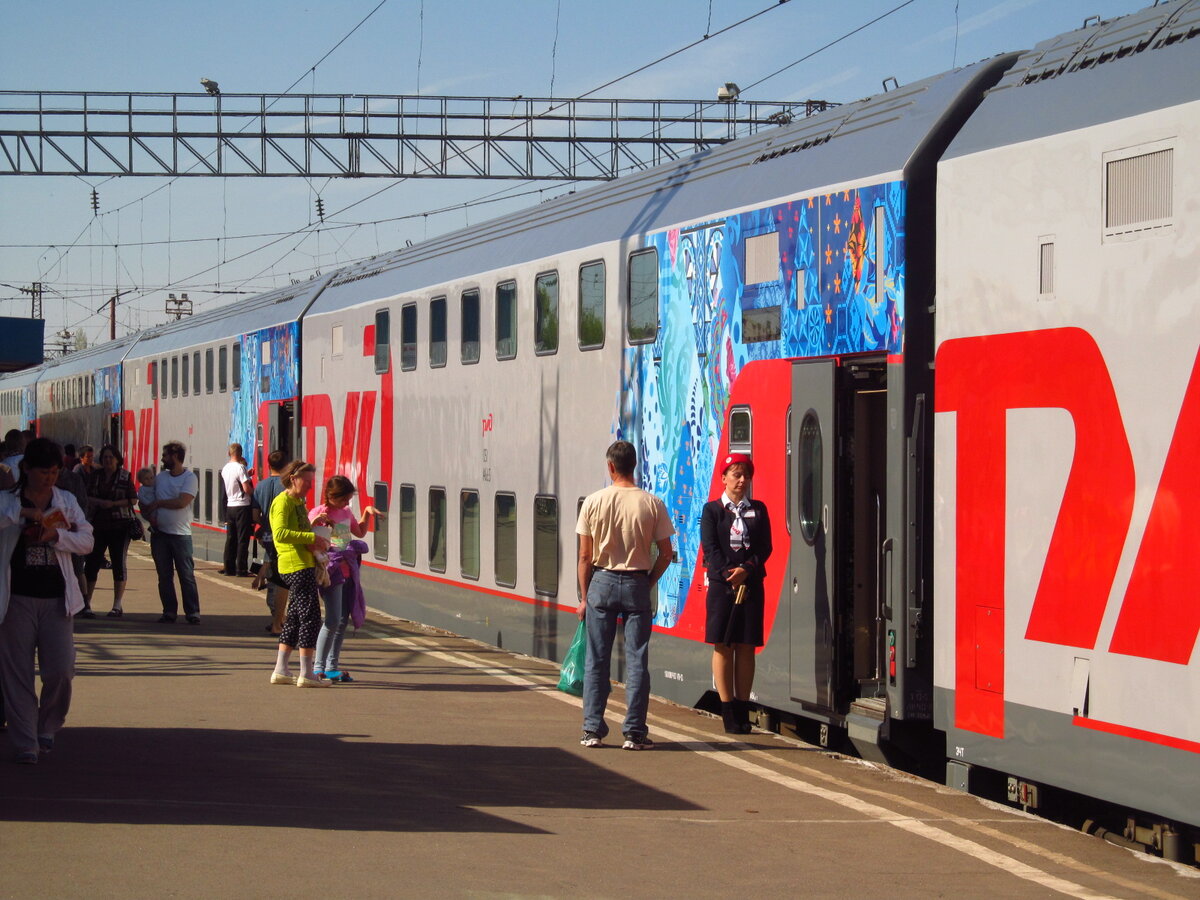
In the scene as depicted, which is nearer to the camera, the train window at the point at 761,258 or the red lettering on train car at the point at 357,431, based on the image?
the train window at the point at 761,258

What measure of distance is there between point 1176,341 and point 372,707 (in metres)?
6.72

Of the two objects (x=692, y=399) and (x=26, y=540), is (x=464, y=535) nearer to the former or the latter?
(x=692, y=399)

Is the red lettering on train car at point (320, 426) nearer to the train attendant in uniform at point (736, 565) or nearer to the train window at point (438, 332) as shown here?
the train window at point (438, 332)

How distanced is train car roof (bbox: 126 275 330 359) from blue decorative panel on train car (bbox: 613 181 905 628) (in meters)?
12.1

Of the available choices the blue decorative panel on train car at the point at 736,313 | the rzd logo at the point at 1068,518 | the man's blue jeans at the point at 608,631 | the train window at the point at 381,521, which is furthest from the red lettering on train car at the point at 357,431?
the rzd logo at the point at 1068,518

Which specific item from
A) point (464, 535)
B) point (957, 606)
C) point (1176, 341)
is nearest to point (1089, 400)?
point (1176, 341)

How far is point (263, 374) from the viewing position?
25.4m

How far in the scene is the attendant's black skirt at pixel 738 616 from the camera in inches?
410

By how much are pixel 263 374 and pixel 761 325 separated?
16.1m

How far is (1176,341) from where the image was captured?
7.12m

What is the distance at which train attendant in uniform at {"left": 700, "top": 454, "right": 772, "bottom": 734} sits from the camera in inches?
408

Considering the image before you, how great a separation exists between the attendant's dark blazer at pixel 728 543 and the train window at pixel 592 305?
3.08m

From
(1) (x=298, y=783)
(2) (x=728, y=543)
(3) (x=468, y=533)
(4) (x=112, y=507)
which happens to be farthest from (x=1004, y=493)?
(4) (x=112, y=507)

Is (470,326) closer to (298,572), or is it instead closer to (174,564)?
(174,564)
